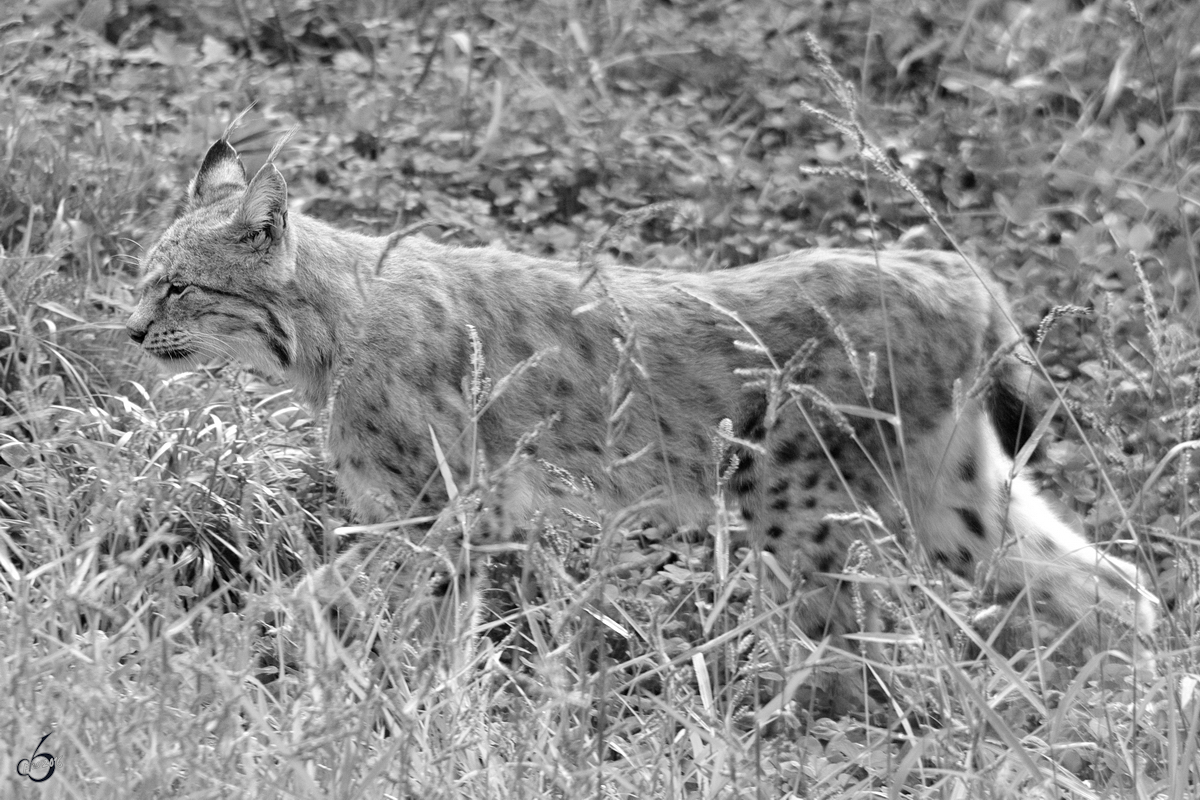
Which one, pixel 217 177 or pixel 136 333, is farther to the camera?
pixel 217 177

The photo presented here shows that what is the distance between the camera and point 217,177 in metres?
5.50

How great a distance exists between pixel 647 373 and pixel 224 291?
4.90 feet

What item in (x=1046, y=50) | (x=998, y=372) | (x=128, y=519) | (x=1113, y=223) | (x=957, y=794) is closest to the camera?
(x=128, y=519)

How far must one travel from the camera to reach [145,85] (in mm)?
7832

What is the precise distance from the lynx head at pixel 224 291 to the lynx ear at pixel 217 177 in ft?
0.94

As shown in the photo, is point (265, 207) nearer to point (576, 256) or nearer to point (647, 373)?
point (647, 373)

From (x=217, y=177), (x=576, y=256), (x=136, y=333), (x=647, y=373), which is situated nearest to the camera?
(x=647, y=373)

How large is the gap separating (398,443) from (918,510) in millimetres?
1783

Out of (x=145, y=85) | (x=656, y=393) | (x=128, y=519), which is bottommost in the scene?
(x=145, y=85)

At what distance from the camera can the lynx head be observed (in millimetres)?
5074

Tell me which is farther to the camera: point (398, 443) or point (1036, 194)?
point (1036, 194)

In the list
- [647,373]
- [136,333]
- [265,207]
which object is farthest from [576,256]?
[136,333]

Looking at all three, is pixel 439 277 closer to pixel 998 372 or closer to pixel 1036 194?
pixel 998 372

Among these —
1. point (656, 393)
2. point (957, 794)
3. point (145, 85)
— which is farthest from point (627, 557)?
point (145, 85)
